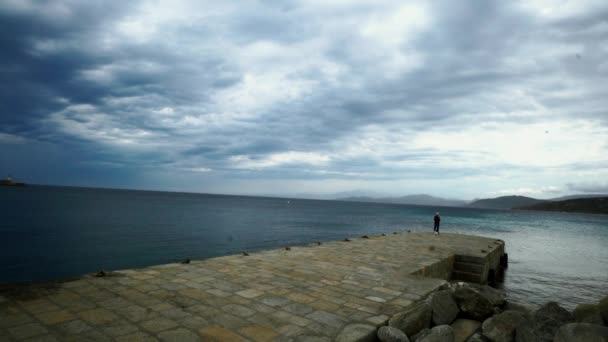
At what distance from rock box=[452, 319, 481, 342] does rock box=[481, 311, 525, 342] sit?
0.26 m

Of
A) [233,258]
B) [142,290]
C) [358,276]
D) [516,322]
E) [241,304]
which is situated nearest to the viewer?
[516,322]

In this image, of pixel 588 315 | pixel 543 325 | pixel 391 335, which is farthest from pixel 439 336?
pixel 588 315

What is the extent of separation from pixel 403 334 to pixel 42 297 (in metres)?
5.77

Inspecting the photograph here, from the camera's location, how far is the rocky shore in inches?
167

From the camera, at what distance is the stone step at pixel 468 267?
516 inches

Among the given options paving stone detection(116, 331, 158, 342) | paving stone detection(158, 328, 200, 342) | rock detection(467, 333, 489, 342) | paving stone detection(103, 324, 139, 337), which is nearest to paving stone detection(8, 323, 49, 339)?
paving stone detection(103, 324, 139, 337)

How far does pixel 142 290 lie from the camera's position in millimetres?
5922

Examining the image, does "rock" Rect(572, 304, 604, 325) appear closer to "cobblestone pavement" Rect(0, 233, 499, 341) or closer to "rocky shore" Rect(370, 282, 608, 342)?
"rocky shore" Rect(370, 282, 608, 342)

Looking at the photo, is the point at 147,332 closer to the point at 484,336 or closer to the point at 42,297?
the point at 42,297

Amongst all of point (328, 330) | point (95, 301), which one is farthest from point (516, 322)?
point (95, 301)

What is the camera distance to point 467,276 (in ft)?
42.4

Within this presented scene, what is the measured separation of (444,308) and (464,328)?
43cm

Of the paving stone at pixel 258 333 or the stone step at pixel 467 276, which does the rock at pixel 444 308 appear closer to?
the paving stone at pixel 258 333

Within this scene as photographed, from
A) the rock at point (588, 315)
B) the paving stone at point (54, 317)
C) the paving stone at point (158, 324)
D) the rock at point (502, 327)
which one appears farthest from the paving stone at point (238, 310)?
the rock at point (588, 315)
